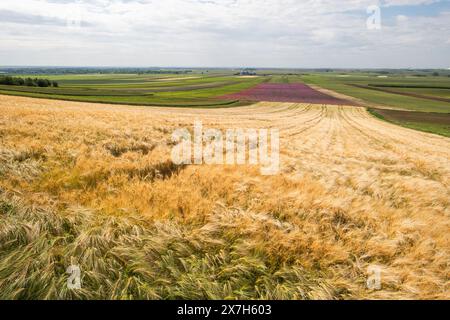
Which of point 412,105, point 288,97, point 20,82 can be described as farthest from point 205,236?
point 20,82

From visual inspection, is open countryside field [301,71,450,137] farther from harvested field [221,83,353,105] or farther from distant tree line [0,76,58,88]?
distant tree line [0,76,58,88]

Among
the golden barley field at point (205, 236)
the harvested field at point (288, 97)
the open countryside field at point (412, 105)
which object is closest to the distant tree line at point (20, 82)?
the harvested field at point (288, 97)

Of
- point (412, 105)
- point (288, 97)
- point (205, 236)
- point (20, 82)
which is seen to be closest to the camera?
point (205, 236)

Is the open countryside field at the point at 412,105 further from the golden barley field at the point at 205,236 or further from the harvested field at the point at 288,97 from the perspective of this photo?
the golden barley field at the point at 205,236

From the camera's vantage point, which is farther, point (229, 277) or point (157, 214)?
point (157, 214)

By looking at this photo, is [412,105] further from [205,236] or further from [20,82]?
[20,82]

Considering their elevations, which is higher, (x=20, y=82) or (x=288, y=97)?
→ (x=20, y=82)

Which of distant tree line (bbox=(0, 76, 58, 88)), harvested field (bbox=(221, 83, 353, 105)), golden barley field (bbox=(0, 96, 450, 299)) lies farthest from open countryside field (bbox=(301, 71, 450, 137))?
distant tree line (bbox=(0, 76, 58, 88))

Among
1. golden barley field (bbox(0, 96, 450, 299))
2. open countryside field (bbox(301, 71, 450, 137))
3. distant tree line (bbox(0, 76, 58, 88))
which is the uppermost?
distant tree line (bbox(0, 76, 58, 88))

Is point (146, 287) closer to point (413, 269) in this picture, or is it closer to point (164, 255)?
point (164, 255)
